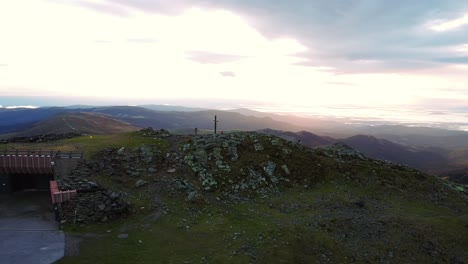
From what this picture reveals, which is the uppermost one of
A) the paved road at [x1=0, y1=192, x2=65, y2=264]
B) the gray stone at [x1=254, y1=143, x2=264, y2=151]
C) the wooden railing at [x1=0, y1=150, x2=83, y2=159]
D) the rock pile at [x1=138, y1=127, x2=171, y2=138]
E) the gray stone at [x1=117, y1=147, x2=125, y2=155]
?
the rock pile at [x1=138, y1=127, x2=171, y2=138]

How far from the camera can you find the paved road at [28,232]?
28500 mm

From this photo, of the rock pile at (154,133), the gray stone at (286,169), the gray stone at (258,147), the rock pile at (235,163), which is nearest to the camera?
the rock pile at (235,163)

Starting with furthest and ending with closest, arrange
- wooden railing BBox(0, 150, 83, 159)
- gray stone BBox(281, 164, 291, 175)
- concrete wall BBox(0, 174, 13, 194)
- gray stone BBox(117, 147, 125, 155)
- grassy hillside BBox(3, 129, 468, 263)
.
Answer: gray stone BBox(281, 164, 291, 175), gray stone BBox(117, 147, 125, 155), wooden railing BBox(0, 150, 83, 159), concrete wall BBox(0, 174, 13, 194), grassy hillside BBox(3, 129, 468, 263)

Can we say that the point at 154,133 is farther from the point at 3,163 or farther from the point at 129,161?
the point at 3,163

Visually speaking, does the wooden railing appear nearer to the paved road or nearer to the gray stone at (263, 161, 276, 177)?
the paved road

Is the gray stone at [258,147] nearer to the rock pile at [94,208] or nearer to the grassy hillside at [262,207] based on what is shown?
the grassy hillside at [262,207]

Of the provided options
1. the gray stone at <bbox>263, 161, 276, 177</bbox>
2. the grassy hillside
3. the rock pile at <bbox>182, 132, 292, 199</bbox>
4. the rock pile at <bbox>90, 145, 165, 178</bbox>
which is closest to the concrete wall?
the grassy hillside

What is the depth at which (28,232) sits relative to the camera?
33.2 metres

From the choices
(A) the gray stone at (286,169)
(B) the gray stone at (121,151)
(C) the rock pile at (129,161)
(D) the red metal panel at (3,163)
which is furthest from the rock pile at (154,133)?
(A) the gray stone at (286,169)

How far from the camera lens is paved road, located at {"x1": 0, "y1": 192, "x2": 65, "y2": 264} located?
2850 centimetres

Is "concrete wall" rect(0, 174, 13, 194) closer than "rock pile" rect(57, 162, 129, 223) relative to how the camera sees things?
No

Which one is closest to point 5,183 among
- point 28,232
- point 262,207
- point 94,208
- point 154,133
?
point 28,232

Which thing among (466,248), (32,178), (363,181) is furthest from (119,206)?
(466,248)

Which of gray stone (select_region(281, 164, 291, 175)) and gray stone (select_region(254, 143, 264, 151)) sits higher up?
gray stone (select_region(254, 143, 264, 151))
